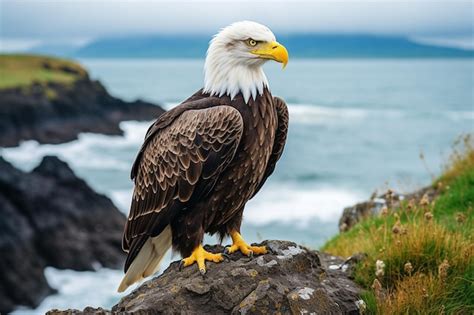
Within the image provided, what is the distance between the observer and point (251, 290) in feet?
16.7

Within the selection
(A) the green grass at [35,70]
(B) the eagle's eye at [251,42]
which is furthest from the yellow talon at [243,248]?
(A) the green grass at [35,70]

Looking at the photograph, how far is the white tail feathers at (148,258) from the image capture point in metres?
6.17

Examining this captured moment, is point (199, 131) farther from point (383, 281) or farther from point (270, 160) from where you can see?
point (383, 281)

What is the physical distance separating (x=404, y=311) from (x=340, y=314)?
1.55 feet

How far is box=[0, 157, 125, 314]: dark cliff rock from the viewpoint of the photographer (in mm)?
23266

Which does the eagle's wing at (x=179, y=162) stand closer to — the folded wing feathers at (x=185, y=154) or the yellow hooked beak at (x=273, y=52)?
the folded wing feathers at (x=185, y=154)

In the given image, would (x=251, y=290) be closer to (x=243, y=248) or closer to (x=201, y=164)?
(x=243, y=248)

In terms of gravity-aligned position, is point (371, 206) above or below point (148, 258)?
below

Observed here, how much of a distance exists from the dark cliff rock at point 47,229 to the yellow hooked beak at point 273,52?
61.5ft

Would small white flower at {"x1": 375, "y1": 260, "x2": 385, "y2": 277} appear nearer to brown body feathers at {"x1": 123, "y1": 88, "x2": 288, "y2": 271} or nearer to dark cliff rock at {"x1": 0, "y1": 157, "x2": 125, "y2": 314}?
brown body feathers at {"x1": 123, "y1": 88, "x2": 288, "y2": 271}

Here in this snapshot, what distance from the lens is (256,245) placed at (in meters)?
5.86

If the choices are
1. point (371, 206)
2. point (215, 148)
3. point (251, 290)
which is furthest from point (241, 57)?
point (371, 206)

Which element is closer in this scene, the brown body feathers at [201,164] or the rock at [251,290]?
the rock at [251,290]

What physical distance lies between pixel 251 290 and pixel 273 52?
6.10 ft
